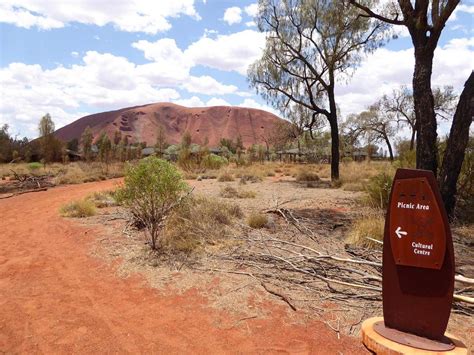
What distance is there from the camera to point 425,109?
31.0 ft

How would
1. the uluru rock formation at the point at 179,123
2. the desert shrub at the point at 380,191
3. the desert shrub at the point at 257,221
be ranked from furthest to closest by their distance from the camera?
1. the uluru rock formation at the point at 179,123
2. the desert shrub at the point at 380,191
3. the desert shrub at the point at 257,221

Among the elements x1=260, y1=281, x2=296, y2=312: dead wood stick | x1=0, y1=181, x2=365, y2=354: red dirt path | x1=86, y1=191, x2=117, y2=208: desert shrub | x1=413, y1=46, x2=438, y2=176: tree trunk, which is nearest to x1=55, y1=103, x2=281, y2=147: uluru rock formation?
x1=86, y1=191, x2=117, y2=208: desert shrub

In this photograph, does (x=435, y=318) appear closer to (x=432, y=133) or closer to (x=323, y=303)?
(x=323, y=303)

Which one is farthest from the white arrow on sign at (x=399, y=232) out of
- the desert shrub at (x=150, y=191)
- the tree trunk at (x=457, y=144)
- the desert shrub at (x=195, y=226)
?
the tree trunk at (x=457, y=144)

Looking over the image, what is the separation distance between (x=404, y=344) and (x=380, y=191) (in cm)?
801

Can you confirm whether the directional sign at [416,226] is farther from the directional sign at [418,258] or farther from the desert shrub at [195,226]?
the desert shrub at [195,226]

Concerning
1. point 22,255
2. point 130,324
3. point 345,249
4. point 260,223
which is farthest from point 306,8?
point 130,324

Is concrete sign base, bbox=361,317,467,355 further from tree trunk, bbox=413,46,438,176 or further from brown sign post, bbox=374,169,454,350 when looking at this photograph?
tree trunk, bbox=413,46,438,176

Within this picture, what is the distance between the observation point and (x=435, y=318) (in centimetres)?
288

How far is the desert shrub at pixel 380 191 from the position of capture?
10.2 metres

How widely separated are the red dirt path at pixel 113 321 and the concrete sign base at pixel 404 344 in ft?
3.74

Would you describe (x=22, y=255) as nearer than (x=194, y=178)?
Yes

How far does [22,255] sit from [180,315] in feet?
12.7

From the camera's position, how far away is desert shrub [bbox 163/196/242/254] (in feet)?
23.4
